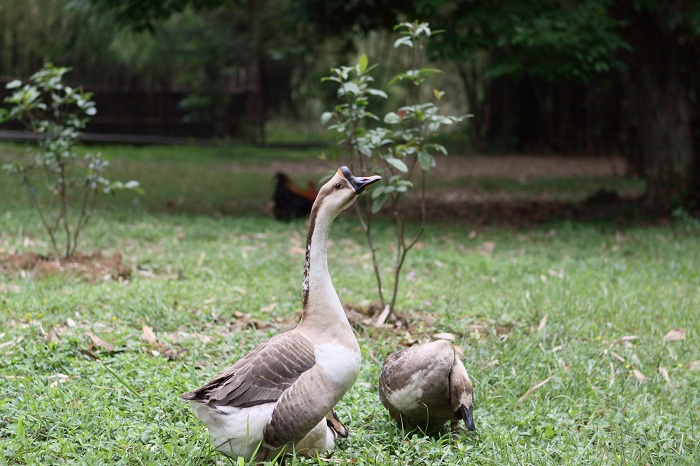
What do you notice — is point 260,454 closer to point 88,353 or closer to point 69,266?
point 88,353

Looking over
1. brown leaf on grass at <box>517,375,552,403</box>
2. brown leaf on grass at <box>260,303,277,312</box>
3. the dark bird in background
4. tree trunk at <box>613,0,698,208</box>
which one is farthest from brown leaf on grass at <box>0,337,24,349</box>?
tree trunk at <box>613,0,698,208</box>

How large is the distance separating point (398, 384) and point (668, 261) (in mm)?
4264

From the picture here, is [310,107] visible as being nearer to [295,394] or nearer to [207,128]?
[207,128]

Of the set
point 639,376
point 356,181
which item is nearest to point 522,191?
point 639,376

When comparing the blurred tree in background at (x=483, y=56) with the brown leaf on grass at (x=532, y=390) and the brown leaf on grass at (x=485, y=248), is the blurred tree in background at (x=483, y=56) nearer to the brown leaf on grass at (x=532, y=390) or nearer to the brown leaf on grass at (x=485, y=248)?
the brown leaf on grass at (x=485, y=248)

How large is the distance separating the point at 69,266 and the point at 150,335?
1.71 metres

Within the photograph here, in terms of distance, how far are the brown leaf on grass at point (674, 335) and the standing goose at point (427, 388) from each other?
1.87 m

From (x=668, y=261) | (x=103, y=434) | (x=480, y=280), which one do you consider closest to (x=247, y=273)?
(x=480, y=280)

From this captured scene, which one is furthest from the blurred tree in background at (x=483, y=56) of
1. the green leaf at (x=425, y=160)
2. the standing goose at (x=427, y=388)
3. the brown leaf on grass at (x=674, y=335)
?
the standing goose at (x=427, y=388)

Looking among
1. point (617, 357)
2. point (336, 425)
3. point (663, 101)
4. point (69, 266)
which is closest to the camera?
point (336, 425)

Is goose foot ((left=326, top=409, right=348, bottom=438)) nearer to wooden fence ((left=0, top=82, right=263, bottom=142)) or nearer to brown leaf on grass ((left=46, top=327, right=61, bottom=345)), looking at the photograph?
brown leaf on grass ((left=46, top=327, right=61, bottom=345))

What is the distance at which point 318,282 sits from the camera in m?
2.72

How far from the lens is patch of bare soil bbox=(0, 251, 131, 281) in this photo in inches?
205

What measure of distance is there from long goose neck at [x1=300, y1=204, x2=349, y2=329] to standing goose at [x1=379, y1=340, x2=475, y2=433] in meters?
0.45
